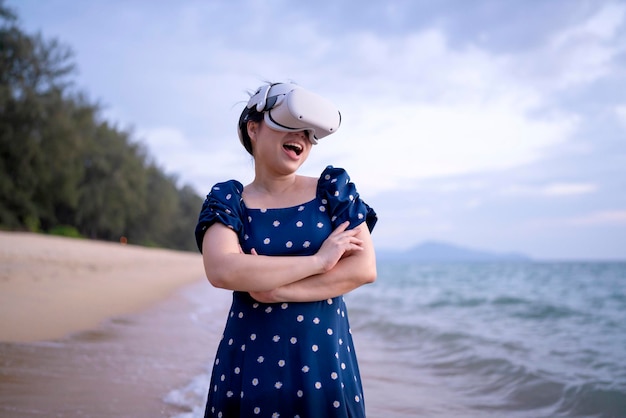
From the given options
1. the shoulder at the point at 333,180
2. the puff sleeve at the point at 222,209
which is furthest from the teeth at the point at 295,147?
the puff sleeve at the point at 222,209

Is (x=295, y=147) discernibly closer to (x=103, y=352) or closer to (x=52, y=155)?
(x=103, y=352)

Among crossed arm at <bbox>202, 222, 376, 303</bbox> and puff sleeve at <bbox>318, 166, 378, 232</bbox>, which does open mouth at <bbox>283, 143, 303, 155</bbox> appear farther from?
crossed arm at <bbox>202, 222, 376, 303</bbox>

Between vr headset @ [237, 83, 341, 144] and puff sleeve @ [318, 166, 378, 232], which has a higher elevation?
vr headset @ [237, 83, 341, 144]

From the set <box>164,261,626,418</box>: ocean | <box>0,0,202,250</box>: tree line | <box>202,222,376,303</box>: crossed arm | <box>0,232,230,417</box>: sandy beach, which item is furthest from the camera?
<box>0,0,202,250</box>: tree line

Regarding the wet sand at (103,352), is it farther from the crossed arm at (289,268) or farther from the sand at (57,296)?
the crossed arm at (289,268)

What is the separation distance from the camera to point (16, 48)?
27.4m

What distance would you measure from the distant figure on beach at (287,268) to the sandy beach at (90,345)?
2.11 meters

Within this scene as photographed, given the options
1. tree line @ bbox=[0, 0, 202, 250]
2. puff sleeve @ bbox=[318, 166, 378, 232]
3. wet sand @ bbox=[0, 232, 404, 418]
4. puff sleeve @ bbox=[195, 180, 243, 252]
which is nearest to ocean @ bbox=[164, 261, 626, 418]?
wet sand @ bbox=[0, 232, 404, 418]

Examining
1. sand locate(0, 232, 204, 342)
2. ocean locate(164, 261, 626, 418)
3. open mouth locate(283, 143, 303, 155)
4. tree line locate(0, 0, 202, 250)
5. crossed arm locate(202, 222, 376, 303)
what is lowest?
ocean locate(164, 261, 626, 418)

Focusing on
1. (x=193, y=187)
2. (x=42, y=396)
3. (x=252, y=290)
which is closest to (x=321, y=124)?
(x=252, y=290)

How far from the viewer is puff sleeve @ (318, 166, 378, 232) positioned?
1.94 metres

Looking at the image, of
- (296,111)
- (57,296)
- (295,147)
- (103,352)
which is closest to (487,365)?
(103,352)

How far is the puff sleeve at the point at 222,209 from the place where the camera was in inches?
74.0

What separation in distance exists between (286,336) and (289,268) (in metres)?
0.23
